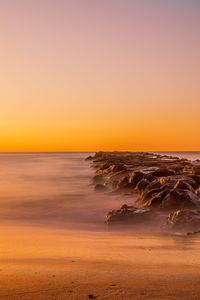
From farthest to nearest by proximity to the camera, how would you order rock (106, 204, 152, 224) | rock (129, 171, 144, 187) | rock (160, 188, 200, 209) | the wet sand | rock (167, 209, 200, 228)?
rock (129, 171, 144, 187) → rock (160, 188, 200, 209) → rock (106, 204, 152, 224) → rock (167, 209, 200, 228) → the wet sand

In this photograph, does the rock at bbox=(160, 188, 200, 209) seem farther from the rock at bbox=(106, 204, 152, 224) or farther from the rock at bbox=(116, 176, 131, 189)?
the rock at bbox=(116, 176, 131, 189)

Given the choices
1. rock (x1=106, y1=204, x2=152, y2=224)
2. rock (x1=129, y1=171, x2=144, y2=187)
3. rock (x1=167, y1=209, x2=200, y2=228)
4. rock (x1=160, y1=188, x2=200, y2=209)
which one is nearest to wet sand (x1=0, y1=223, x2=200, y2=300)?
rock (x1=167, y1=209, x2=200, y2=228)

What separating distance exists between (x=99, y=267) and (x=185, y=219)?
3619 millimetres

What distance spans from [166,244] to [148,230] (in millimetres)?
1446

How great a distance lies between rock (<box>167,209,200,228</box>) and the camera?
21.8ft

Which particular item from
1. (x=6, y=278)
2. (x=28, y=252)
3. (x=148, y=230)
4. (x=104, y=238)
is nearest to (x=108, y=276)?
(x=6, y=278)

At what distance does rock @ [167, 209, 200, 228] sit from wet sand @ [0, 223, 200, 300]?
67cm

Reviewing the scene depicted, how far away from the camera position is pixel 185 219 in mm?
6797

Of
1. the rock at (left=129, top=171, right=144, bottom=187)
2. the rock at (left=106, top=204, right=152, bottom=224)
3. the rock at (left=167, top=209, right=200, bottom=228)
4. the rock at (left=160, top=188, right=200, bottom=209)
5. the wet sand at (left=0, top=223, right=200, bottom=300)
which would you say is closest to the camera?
the wet sand at (left=0, top=223, right=200, bottom=300)

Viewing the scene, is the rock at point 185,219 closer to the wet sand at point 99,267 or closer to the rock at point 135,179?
the wet sand at point 99,267

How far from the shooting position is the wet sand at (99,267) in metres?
2.82

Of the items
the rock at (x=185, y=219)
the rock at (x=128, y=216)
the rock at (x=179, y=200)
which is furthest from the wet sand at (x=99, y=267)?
the rock at (x=179, y=200)

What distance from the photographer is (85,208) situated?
34.9 ft

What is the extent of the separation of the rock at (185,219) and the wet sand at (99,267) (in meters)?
0.67
